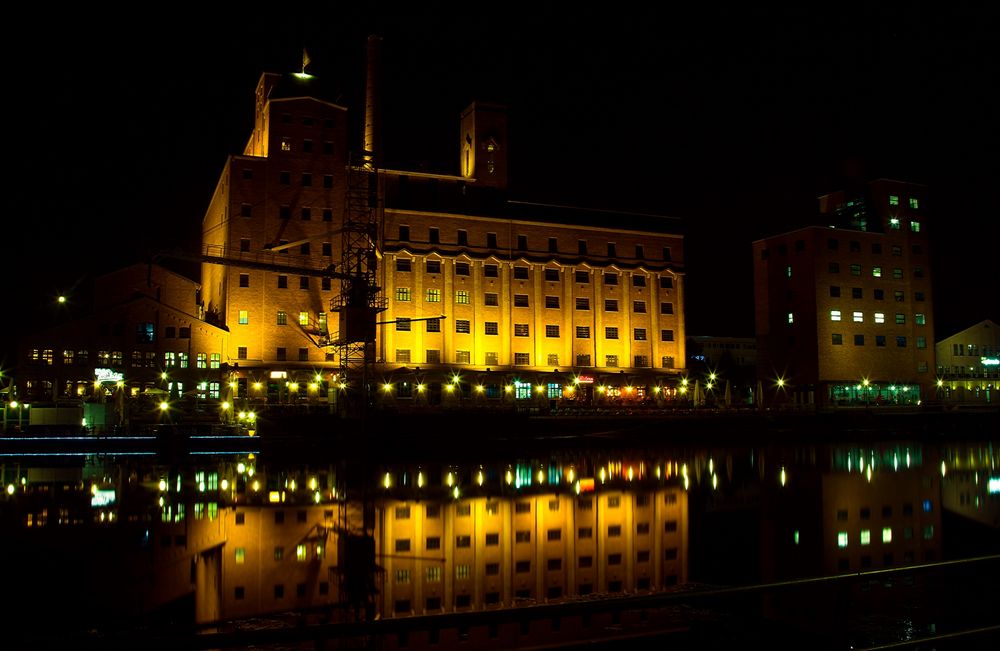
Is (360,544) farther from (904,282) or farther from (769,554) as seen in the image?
(904,282)

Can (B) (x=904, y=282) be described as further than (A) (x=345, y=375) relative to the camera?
Yes

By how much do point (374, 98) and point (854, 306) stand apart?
38.3 metres

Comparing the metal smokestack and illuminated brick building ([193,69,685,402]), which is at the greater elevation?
the metal smokestack

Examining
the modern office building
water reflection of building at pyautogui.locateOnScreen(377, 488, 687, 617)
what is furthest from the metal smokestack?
water reflection of building at pyautogui.locateOnScreen(377, 488, 687, 617)

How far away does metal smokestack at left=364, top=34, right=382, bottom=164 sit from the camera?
53.6m

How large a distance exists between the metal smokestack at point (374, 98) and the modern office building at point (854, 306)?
32.5m

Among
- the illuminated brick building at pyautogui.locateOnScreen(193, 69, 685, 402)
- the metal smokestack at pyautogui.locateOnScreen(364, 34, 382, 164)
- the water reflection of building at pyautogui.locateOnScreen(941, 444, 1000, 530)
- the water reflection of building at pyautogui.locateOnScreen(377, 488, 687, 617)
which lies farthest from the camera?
the metal smokestack at pyautogui.locateOnScreen(364, 34, 382, 164)

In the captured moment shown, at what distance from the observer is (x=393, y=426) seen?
40.4 metres

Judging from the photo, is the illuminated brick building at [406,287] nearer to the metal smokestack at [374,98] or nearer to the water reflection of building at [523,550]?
the metal smokestack at [374,98]

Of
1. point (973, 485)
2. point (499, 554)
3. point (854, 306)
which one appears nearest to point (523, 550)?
point (499, 554)

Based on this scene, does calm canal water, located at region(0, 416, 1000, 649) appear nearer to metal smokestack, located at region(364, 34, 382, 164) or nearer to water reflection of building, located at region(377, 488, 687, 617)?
water reflection of building, located at region(377, 488, 687, 617)

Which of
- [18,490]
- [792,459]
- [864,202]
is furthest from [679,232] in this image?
[18,490]

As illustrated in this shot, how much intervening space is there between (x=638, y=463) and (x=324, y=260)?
26.7 metres

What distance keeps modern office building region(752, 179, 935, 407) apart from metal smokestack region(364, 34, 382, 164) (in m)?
32.5
